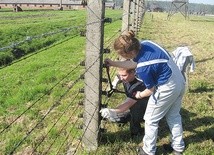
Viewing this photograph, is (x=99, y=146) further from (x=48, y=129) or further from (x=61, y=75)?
(x=61, y=75)

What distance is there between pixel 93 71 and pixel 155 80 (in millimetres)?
800

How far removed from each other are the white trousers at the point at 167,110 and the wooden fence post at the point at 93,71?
67 cm

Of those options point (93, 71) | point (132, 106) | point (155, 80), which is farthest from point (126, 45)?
point (132, 106)

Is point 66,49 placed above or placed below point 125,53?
below

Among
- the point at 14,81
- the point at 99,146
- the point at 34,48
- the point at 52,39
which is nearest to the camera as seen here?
the point at 99,146

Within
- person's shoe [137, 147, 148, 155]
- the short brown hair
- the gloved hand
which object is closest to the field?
person's shoe [137, 147, 148, 155]

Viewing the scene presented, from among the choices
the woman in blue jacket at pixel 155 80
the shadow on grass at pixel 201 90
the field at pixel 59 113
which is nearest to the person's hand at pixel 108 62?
the woman in blue jacket at pixel 155 80

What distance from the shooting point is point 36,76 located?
9.23m

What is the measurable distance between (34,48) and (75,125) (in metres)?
11.4

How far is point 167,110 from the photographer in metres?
4.39

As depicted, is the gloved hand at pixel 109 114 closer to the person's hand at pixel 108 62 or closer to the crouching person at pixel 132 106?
the crouching person at pixel 132 106

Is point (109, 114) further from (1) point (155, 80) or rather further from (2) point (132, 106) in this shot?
(1) point (155, 80)

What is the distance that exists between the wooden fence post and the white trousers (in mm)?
672

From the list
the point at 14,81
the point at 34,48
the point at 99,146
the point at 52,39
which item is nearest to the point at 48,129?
the point at 99,146
